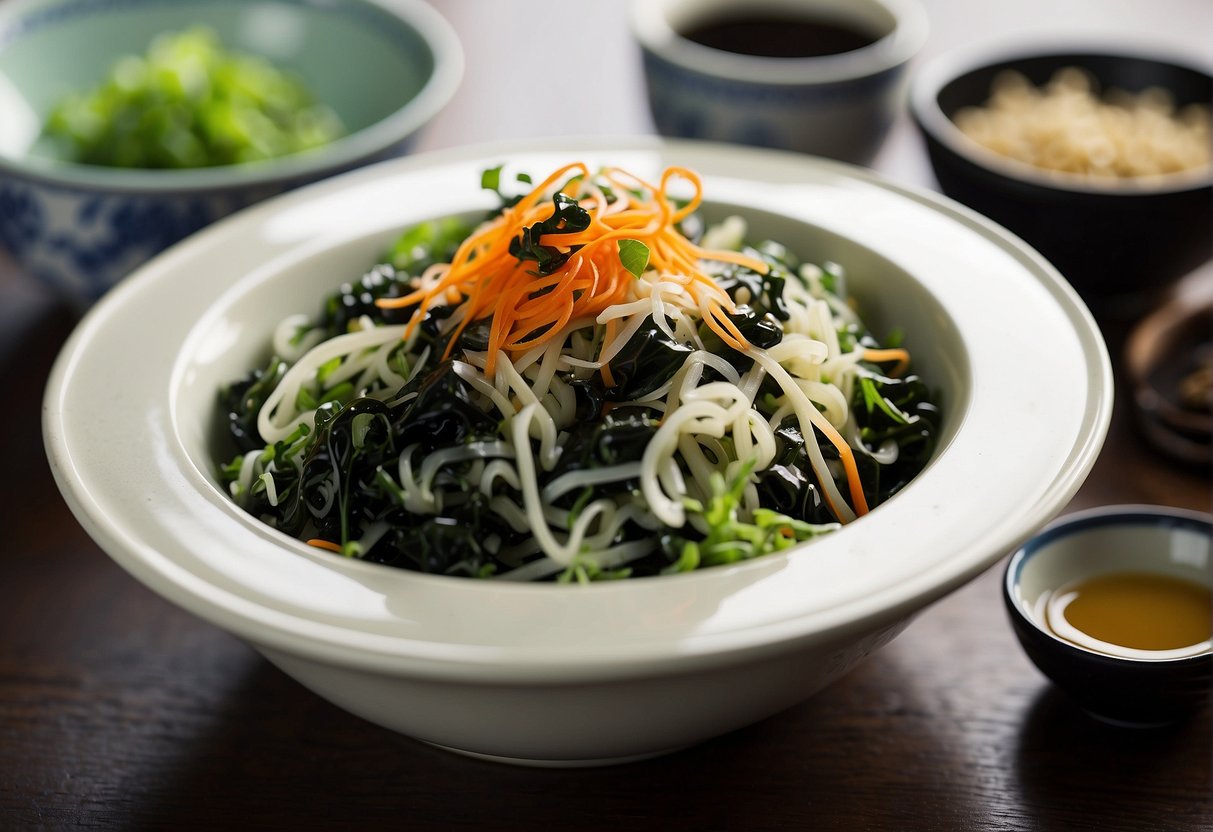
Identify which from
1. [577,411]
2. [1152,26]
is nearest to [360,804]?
[577,411]

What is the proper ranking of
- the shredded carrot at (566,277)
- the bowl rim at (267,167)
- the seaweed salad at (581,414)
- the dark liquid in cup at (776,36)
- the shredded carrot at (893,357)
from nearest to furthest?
the seaweed salad at (581,414) < the shredded carrot at (566,277) < the shredded carrot at (893,357) < the bowl rim at (267,167) < the dark liquid in cup at (776,36)

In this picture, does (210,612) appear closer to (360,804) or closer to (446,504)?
(446,504)

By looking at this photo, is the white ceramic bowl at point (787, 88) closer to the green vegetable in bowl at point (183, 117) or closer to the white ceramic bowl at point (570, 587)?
the white ceramic bowl at point (570, 587)

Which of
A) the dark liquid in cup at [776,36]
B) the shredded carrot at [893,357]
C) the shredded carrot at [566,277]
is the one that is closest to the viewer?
the shredded carrot at [566,277]

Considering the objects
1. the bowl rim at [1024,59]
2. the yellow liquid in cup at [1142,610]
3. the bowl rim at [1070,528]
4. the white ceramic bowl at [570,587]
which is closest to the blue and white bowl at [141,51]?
the white ceramic bowl at [570,587]

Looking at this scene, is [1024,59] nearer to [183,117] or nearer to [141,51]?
[183,117]

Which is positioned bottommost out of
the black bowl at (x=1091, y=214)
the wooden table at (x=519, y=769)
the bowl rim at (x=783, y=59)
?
the wooden table at (x=519, y=769)
